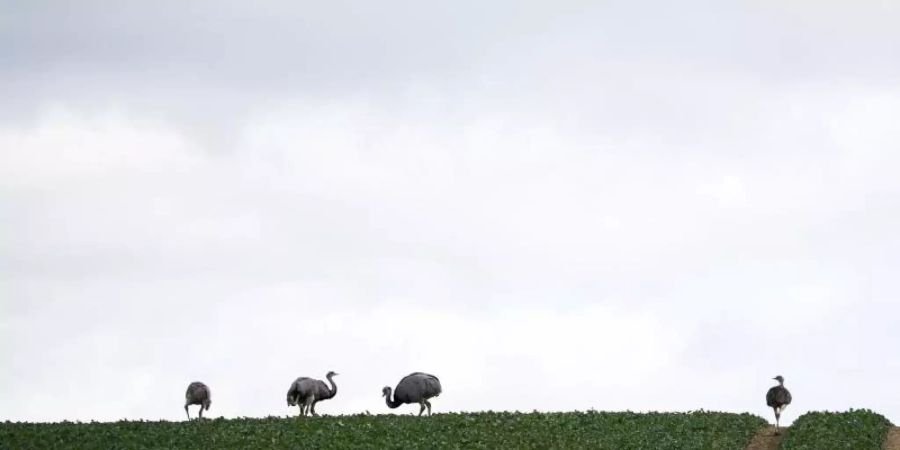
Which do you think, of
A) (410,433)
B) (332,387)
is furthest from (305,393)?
(410,433)

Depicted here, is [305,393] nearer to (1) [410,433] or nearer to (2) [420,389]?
(2) [420,389]

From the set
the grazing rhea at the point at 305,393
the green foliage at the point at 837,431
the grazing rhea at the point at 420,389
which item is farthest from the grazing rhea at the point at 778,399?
the grazing rhea at the point at 305,393

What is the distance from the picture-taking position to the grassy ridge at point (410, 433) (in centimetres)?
4769

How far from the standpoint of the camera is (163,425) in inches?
2014

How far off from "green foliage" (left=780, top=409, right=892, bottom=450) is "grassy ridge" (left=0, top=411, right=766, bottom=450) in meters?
1.52

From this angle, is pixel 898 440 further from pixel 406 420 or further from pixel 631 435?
pixel 406 420

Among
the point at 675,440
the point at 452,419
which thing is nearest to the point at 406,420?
the point at 452,419

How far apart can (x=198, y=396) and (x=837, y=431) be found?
2061 centimetres

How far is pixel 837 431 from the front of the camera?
52.8 metres

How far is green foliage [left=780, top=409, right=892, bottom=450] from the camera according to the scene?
50.5 m

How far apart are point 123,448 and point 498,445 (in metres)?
10.6

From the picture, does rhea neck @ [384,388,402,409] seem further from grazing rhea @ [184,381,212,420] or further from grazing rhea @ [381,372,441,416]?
grazing rhea @ [184,381,212,420]

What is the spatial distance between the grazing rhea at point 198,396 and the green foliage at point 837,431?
1856 centimetres

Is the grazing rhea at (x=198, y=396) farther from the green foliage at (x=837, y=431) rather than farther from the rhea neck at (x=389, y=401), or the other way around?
the green foliage at (x=837, y=431)
